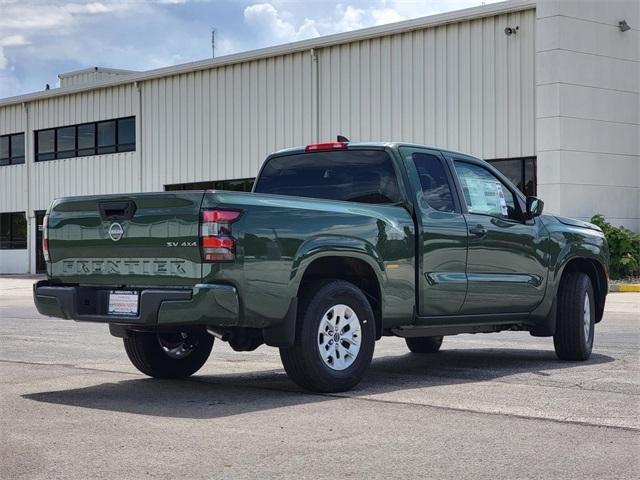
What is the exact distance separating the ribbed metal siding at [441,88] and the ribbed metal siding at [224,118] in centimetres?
117

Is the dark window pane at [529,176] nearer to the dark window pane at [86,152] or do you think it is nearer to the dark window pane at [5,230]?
the dark window pane at [86,152]

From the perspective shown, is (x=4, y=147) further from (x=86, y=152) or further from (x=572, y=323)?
(x=572, y=323)

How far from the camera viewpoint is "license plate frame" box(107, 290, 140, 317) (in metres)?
7.37

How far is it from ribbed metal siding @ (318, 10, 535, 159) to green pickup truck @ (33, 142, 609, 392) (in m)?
15.7

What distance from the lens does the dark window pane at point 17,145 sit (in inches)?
1593

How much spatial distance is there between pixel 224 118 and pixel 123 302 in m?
25.3

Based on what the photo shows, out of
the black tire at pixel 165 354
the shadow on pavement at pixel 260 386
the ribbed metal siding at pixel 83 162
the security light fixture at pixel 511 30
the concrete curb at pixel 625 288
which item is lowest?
the concrete curb at pixel 625 288

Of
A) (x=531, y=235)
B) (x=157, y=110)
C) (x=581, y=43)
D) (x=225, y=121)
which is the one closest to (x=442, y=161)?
(x=531, y=235)

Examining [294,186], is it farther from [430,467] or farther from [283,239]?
[430,467]

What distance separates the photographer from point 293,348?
297 inches

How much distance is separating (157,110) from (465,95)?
12283mm

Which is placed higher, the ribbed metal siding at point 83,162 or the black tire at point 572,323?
the ribbed metal siding at point 83,162

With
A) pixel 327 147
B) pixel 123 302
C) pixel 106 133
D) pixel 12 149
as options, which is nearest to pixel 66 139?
pixel 106 133

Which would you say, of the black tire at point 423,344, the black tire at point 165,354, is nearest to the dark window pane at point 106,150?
the black tire at point 423,344
